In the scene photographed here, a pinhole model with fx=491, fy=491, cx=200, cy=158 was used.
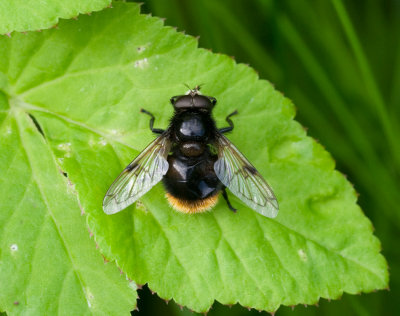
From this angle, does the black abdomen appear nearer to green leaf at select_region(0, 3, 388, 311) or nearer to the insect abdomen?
the insect abdomen

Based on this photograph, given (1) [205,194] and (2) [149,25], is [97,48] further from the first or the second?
(1) [205,194]

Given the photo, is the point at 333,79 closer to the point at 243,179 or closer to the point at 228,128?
Result: the point at 228,128

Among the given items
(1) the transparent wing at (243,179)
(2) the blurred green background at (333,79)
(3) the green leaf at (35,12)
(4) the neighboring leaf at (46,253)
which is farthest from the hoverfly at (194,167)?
(2) the blurred green background at (333,79)

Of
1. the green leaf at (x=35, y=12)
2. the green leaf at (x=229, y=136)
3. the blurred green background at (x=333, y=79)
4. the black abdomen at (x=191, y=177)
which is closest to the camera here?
the green leaf at (x=35, y=12)

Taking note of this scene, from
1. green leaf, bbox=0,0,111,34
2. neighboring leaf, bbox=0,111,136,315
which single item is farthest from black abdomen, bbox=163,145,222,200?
green leaf, bbox=0,0,111,34

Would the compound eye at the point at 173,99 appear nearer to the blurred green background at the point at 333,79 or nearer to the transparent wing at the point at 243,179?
the transparent wing at the point at 243,179
